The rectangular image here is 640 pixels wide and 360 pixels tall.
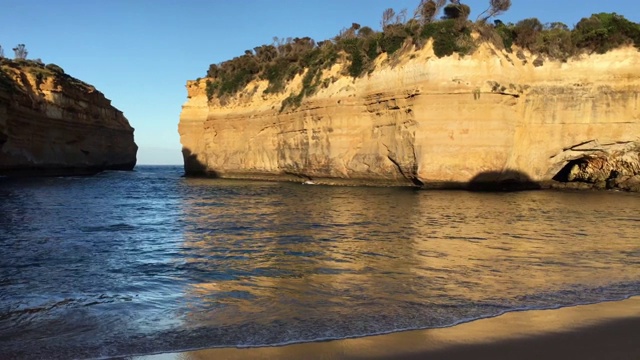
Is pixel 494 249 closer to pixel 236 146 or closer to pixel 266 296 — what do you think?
pixel 266 296

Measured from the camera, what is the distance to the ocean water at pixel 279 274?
5062 mm

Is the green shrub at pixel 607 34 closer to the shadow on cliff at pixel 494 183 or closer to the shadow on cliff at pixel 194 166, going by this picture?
the shadow on cliff at pixel 494 183

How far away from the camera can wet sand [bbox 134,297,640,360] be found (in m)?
4.28

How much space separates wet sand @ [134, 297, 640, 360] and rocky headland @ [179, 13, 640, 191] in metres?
21.0

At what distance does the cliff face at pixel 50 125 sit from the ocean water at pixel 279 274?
95.4 feet

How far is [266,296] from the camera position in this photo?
6324 mm

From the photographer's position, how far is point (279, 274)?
7555mm

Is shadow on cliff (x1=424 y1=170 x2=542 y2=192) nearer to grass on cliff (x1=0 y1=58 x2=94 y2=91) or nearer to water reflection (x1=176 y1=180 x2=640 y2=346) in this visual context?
water reflection (x1=176 y1=180 x2=640 y2=346)

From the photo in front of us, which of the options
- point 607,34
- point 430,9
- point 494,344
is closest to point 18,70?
point 430,9

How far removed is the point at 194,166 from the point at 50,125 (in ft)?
45.1

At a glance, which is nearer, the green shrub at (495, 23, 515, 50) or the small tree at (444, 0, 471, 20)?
the green shrub at (495, 23, 515, 50)

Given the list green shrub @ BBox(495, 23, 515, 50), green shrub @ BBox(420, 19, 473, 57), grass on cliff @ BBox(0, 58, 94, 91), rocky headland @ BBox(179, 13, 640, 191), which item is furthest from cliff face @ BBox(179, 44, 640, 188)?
grass on cliff @ BBox(0, 58, 94, 91)

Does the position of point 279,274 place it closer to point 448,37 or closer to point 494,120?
point 494,120

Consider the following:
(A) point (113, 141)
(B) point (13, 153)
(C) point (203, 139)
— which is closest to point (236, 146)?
(C) point (203, 139)
